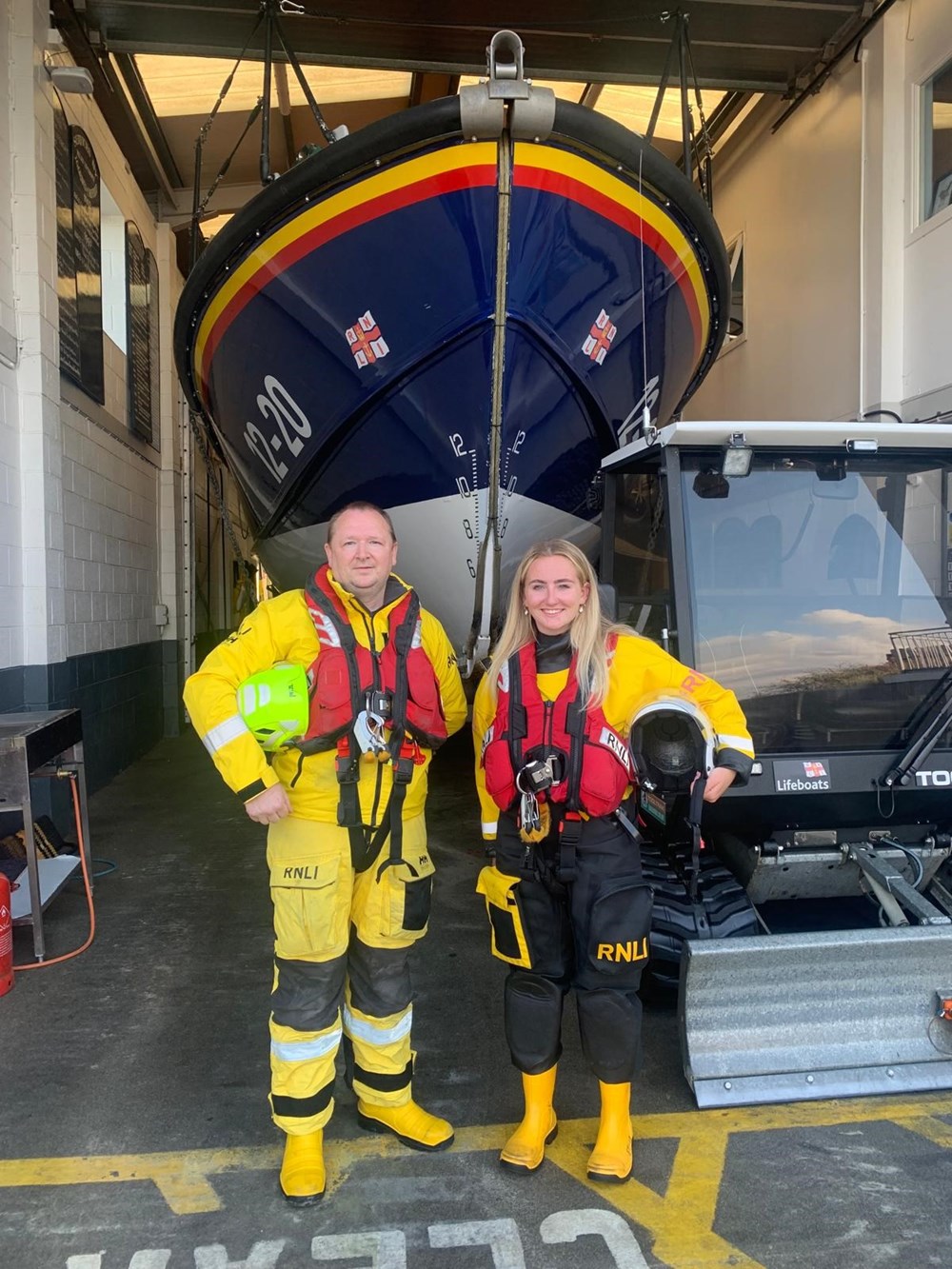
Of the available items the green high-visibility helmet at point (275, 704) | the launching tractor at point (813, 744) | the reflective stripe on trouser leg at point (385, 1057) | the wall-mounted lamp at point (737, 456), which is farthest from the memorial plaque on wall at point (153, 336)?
the reflective stripe on trouser leg at point (385, 1057)

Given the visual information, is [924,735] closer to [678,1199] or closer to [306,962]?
[678,1199]

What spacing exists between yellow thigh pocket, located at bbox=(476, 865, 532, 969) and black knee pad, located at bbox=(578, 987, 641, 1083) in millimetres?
196

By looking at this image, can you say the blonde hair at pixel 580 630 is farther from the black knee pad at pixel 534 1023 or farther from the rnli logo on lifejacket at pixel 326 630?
the black knee pad at pixel 534 1023

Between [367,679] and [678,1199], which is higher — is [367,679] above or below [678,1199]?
above

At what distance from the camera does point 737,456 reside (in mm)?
2689

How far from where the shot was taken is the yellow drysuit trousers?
2.15 metres

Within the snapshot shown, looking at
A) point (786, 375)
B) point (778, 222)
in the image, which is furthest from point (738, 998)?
point (778, 222)

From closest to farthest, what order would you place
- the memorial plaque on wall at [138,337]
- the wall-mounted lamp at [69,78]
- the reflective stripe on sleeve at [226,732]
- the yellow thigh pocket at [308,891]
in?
the reflective stripe on sleeve at [226,732] → the yellow thigh pocket at [308,891] → the wall-mounted lamp at [69,78] → the memorial plaque on wall at [138,337]

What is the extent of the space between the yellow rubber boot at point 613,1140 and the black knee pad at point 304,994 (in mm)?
702

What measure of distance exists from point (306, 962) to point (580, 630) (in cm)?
103

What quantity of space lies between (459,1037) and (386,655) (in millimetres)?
1357

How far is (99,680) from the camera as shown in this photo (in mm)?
6383

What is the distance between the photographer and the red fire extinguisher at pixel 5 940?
124 inches

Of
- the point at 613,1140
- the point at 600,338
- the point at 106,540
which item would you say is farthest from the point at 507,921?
the point at 106,540
